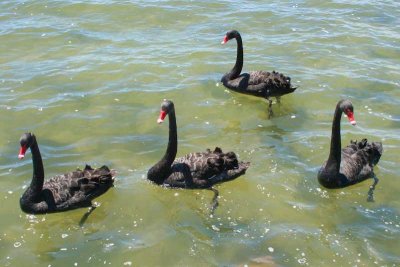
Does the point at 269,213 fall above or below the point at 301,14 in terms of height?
below

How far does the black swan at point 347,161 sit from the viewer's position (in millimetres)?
7742

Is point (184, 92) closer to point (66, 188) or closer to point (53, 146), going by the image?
point (53, 146)

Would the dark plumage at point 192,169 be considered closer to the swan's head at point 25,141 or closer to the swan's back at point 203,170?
the swan's back at point 203,170

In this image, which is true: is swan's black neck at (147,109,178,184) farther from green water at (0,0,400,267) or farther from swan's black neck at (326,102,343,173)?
swan's black neck at (326,102,343,173)

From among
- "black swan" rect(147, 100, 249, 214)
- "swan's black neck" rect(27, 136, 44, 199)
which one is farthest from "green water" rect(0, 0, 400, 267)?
"swan's black neck" rect(27, 136, 44, 199)

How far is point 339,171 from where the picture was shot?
7.92m

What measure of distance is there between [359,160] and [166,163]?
112 inches

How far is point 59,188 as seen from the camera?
751 centimetres

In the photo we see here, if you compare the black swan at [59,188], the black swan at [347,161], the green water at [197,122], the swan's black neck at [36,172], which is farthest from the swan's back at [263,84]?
the swan's black neck at [36,172]

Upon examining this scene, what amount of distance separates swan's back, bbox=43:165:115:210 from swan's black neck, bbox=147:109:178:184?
2.16 feet

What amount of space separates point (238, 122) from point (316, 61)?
10.6ft

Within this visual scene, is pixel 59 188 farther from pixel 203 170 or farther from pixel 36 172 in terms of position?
pixel 203 170

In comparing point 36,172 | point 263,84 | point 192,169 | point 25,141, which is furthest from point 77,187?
point 263,84

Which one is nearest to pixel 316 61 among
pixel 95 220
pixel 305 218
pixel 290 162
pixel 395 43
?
pixel 395 43
